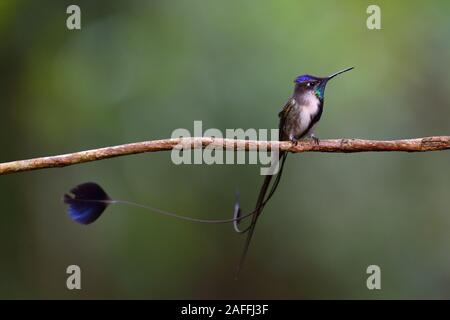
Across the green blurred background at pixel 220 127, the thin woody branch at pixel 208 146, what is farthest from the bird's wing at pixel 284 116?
the green blurred background at pixel 220 127

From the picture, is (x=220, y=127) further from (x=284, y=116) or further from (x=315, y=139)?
(x=315, y=139)

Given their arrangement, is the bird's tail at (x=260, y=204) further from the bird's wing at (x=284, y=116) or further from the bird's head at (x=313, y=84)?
the bird's head at (x=313, y=84)

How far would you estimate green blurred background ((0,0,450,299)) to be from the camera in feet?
20.7

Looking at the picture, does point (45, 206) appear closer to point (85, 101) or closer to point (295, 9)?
point (85, 101)

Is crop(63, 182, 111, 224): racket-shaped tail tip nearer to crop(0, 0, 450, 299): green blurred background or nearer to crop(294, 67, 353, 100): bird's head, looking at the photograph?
crop(294, 67, 353, 100): bird's head

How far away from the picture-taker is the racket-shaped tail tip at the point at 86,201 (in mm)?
3045

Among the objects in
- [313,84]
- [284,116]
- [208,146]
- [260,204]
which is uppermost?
[313,84]

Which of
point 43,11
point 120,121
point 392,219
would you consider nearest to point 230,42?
point 120,121

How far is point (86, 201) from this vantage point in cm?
307

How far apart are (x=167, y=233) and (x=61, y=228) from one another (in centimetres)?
120

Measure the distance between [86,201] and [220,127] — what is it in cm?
309

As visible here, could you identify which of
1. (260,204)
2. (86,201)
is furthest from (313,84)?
(86,201)

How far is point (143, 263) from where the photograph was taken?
6980 mm

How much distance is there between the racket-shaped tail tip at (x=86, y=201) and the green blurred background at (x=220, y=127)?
3087mm
